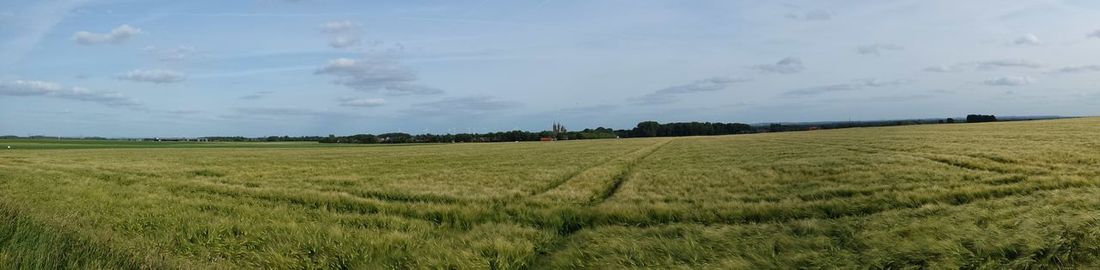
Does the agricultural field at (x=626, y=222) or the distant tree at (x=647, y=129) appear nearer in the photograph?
the agricultural field at (x=626, y=222)

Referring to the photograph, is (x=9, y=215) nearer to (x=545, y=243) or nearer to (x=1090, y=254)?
(x=545, y=243)

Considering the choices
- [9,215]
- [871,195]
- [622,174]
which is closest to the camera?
[9,215]

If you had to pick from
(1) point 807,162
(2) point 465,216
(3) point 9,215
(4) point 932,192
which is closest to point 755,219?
(4) point 932,192

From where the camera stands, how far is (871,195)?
41.3 ft

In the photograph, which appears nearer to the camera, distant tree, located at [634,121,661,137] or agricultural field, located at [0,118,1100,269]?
agricultural field, located at [0,118,1100,269]

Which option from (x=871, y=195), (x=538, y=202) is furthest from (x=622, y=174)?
(x=871, y=195)

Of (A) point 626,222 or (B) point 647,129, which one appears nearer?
(A) point 626,222

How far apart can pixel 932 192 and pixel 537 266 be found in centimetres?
878

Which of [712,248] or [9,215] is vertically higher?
[9,215]

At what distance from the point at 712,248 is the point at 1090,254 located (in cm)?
417

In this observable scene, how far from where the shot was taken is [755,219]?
37.5ft

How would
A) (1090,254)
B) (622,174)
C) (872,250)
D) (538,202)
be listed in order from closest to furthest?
1. (1090,254)
2. (872,250)
3. (538,202)
4. (622,174)

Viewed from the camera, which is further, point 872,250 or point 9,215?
point 9,215

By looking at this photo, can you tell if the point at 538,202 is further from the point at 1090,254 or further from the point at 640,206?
the point at 1090,254
